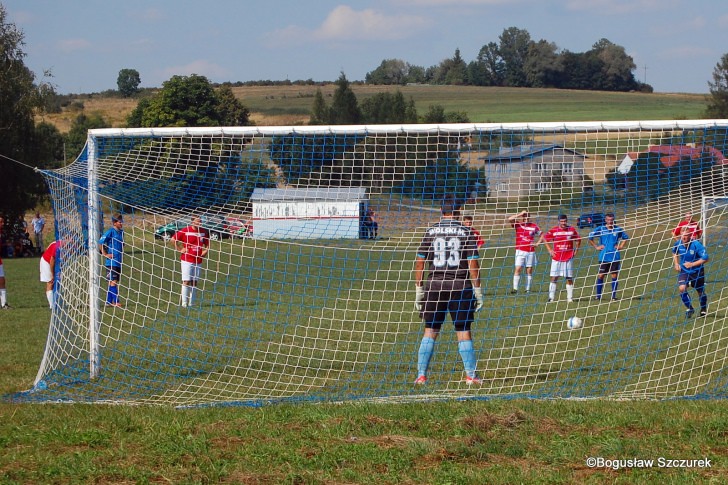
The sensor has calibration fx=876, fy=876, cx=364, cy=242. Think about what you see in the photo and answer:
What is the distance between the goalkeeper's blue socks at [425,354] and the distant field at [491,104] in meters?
56.1

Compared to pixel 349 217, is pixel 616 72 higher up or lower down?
higher up

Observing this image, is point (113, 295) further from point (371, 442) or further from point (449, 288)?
point (371, 442)

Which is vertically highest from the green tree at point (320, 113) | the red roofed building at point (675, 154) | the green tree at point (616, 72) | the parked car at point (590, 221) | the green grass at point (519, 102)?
the green tree at point (616, 72)

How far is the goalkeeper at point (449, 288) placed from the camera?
25.6 feet

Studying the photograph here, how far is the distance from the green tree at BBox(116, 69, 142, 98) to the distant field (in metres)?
11.9

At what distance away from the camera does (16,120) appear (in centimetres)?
3756

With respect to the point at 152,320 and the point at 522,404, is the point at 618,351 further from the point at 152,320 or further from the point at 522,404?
the point at 152,320

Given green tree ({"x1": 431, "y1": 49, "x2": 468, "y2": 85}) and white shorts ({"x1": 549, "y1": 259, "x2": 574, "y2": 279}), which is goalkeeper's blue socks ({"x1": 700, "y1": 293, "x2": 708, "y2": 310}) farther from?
green tree ({"x1": 431, "y1": 49, "x2": 468, "y2": 85})

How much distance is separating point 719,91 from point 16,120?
165ft

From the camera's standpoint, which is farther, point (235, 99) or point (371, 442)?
point (235, 99)

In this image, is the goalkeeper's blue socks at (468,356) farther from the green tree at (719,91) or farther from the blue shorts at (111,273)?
the green tree at (719,91)

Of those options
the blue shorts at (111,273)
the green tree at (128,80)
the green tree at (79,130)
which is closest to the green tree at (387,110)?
the green tree at (79,130)

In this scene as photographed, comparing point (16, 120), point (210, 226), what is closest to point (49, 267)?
point (210, 226)

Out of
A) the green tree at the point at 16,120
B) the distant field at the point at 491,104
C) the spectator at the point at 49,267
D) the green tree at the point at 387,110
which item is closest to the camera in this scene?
the spectator at the point at 49,267
